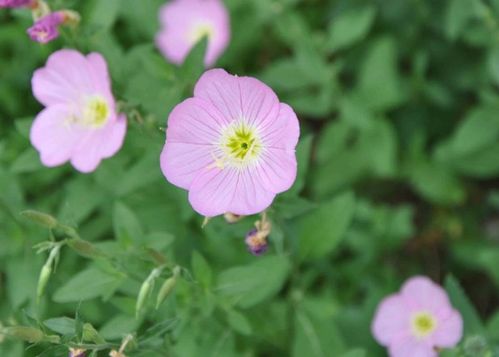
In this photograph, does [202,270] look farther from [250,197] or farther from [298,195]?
[298,195]

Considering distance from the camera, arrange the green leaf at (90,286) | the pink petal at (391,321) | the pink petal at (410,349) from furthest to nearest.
Answer: the pink petal at (391,321) → the pink petal at (410,349) → the green leaf at (90,286)

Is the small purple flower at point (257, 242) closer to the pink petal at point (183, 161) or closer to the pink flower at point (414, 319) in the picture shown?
the pink petal at point (183, 161)

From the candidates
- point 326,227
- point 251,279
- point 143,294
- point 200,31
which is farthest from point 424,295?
point 200,31

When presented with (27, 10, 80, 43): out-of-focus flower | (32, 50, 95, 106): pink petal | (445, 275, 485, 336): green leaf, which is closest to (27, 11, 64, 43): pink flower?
(27, 10, 80, 43): out-of-focus flower

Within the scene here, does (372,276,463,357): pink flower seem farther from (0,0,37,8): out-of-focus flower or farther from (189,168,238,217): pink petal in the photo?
(0,0,37,8): out-of-focus flower

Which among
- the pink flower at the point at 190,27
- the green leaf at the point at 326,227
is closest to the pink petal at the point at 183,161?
the green leaf at the point at 326,227

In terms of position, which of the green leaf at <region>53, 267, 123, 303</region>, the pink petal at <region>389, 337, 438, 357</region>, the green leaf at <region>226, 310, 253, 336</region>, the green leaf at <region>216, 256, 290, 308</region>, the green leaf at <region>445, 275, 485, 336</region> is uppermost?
the green leaf at <region>53, 267, 123, 303</region>

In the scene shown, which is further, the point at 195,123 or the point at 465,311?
the point at 465,311
